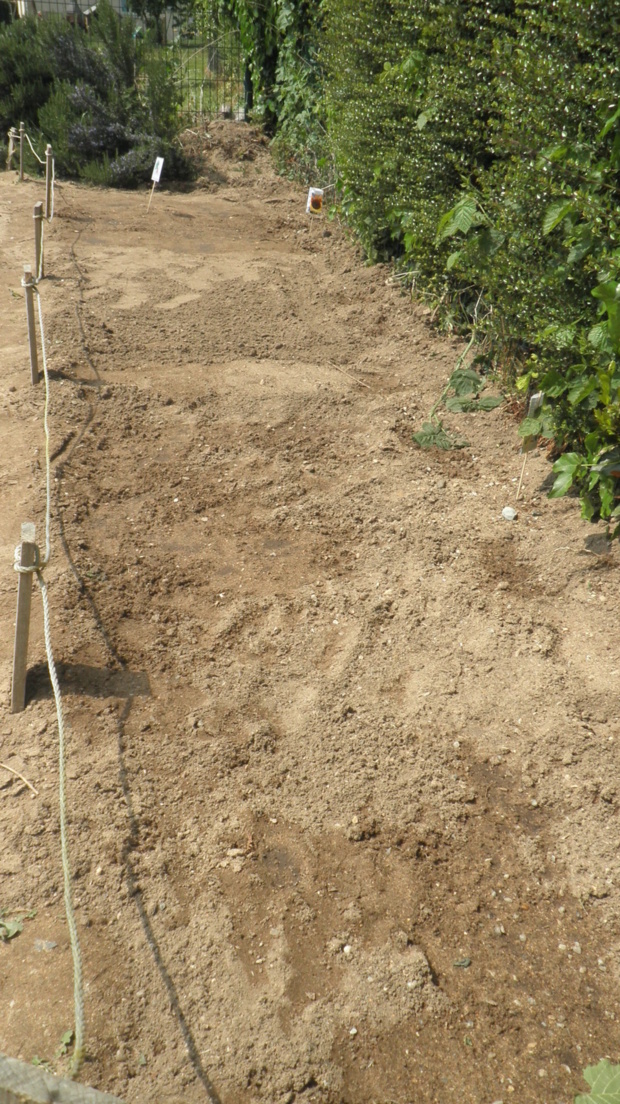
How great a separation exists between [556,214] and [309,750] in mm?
2471

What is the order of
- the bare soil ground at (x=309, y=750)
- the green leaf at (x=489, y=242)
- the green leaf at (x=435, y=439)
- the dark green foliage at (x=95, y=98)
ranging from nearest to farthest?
1. the bare soil ground at (x=309, y=750)
2. the green leaf at (x=489, y=242)
3. the green leaf at (x=435, y=439)
4. the dark green foliage at (x=95, y=98)

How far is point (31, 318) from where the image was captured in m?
4.73

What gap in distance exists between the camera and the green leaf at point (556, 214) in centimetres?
348

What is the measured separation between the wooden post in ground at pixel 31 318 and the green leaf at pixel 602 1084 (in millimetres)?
4256

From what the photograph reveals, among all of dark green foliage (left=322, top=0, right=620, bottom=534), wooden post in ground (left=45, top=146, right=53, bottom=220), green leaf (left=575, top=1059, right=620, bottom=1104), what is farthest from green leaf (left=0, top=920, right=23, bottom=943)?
wooden post in ground (left=45, top=146, right=53, bottom=220)

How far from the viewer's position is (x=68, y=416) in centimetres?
473

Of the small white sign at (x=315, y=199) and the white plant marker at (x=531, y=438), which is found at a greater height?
the small white sign at (x=315, y=199)

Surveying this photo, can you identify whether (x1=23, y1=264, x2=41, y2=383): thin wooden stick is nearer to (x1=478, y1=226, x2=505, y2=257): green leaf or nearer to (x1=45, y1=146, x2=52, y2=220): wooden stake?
(x1=478, y1=226, x2=505, y2=257): green leaf

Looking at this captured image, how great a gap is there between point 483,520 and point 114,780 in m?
→ 2.11

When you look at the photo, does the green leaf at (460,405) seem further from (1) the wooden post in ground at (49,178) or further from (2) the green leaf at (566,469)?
(1) the wooden post in ground at (49,178)

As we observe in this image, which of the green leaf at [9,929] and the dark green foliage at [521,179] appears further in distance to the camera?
the dark green foliage at [521,179]

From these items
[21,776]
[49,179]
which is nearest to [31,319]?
[21,776]

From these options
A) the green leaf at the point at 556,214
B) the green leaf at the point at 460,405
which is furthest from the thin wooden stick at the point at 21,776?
the green leaf at the point at 460,405

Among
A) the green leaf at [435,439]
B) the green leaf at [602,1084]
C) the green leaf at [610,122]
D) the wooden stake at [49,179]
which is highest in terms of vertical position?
the green leaf at [610,122]
